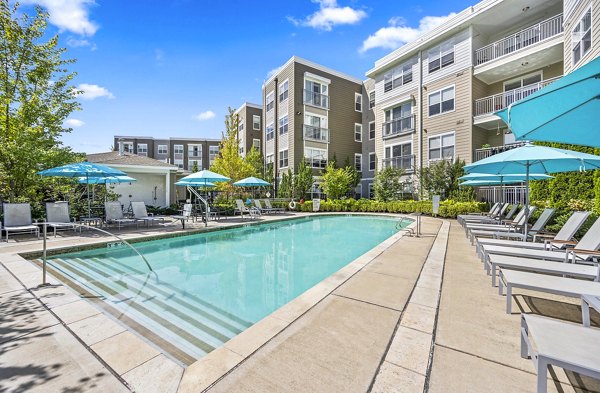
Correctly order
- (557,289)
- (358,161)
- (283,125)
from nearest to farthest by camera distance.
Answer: (557,289)
(283,125)
(358,161)

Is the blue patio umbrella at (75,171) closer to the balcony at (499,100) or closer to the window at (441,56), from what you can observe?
the balcony at (499,100)

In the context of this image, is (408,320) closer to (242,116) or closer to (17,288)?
(17,288)

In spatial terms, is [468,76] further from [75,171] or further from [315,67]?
[75,171]

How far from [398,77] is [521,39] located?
24.6 feet

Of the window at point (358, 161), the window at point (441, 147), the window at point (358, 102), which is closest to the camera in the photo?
the window at point (441, 147)

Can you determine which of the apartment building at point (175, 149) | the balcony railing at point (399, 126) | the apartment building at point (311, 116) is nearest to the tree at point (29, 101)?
the apartment building at point (311, 116)

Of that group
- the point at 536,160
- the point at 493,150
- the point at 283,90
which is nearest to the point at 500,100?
the point at 493,150

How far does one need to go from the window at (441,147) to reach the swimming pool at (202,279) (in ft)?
34.4

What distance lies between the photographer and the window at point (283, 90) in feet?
78.4

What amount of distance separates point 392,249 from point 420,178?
487 inches

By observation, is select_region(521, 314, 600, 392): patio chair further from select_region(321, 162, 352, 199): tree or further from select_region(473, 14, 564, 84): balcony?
select_region(321, 162, 352, 199): tree

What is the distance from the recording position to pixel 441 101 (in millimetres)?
17719

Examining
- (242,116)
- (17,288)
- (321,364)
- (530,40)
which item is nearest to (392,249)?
(321,364)

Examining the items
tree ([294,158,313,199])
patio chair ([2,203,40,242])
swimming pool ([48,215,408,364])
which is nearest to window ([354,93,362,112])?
tree ([294,158,313,199])
